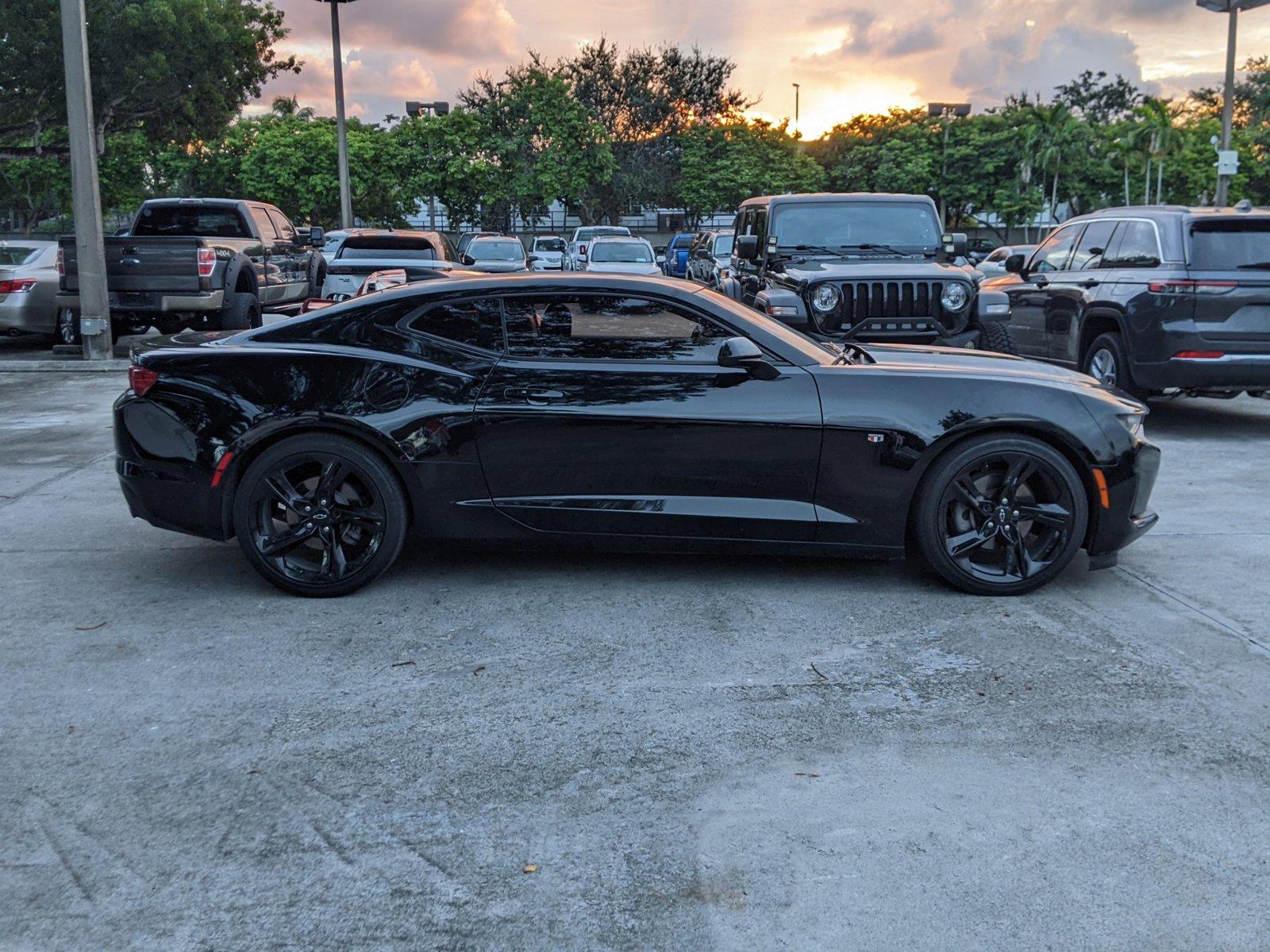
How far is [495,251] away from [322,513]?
21.4 meters

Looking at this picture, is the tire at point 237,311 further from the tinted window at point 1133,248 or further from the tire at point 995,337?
the tinted window at point 1133,248

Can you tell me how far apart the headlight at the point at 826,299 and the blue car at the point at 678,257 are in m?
20.6

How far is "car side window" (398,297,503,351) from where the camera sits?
5566 mm

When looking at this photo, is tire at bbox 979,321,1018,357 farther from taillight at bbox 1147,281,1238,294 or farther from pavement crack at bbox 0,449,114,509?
pavement crack at bbox 0,449,114,509

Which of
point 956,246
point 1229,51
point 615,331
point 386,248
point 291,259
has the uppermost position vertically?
point 1229,51

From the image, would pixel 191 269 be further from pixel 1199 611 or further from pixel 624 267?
pixel 1199 611

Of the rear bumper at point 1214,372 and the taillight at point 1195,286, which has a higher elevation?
the taillight at point 1195,286

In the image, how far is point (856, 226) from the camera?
12117mm

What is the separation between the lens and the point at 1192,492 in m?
7.76

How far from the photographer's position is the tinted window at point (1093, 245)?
10.7 meters

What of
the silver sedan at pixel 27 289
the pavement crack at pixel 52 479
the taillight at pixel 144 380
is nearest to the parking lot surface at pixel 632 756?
the taillight at pixel 144 380

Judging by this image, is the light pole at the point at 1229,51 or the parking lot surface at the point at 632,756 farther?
the light pole at the point at 1229,51

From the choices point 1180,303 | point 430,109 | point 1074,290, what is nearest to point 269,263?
point 1074,290

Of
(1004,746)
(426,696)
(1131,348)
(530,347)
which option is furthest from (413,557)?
(1131,348)
